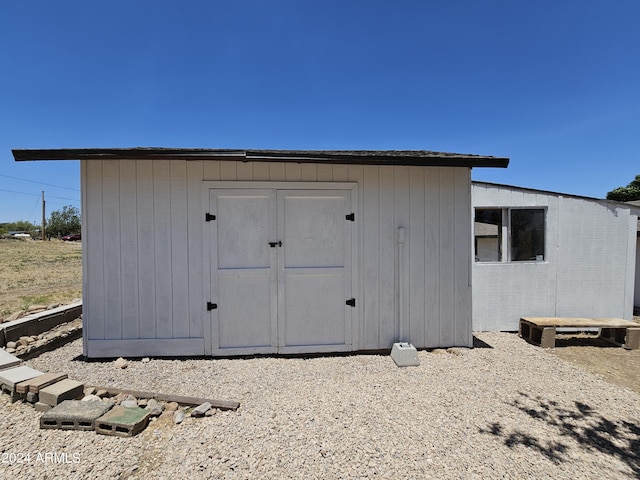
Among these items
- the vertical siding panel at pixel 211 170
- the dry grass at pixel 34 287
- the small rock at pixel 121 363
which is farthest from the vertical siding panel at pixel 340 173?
the dry grass at pixel 34 287

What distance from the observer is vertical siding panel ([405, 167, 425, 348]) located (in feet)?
12.5

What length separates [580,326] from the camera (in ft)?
14.1

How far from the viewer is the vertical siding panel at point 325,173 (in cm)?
370

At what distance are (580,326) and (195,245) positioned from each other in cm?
545

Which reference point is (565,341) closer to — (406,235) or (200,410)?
(406,235)

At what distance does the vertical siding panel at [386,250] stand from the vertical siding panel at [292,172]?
1.05 meters

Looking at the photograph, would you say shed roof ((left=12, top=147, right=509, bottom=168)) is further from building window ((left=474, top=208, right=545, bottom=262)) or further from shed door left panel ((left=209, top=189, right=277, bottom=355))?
building window ((left=474, top=208, right=545, bottom=262))

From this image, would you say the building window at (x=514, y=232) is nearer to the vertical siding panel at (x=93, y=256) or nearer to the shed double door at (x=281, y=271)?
the shed double door at (x=281, y=271)

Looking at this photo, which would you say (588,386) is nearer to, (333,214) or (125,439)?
(333,214)

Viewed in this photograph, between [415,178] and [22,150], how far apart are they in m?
4.48

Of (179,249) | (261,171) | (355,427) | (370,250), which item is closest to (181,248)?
(179,249)

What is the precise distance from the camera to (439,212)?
3836mm

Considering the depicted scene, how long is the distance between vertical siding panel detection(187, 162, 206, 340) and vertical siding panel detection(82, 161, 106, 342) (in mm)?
1020

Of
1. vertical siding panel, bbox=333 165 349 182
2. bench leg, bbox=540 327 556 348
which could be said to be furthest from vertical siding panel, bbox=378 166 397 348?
bench leg, bbox=540 327 556 348
